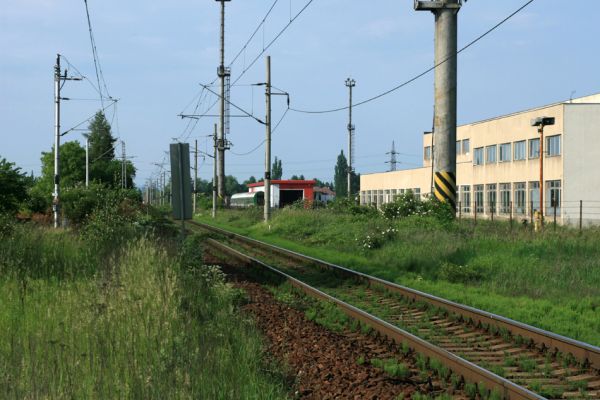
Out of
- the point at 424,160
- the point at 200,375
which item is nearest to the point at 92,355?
the point at 200,375

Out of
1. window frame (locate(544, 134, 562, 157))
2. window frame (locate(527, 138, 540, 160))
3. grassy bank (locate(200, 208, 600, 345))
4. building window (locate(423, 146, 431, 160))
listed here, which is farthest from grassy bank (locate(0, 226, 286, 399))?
building window (locate(423, 146, 431, 160))

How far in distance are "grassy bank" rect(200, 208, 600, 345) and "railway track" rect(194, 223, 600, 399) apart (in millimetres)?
909

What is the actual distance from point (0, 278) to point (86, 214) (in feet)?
51.8

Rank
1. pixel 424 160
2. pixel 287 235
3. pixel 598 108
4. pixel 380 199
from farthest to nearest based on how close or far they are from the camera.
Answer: pixel 380 199 < pixel 424 160 < pixel 598 108 < pixel 287 235

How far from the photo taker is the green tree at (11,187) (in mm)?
18938

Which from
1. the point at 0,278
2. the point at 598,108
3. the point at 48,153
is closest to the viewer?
the point at 0,278

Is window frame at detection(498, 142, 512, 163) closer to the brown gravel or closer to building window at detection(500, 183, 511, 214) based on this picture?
building window at detection(500, 183, 511, 214)

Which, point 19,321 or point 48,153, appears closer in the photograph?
point 19,321

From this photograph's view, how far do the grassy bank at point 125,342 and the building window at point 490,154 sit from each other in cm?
5202

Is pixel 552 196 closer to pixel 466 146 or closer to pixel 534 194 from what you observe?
pixel 534 194

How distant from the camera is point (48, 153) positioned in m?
120

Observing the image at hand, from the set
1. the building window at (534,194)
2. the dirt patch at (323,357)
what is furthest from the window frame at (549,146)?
the dirt patch at (323,357)

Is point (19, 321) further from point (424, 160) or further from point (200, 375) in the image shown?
point (424, 160)

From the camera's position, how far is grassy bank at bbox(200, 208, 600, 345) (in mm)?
12992
